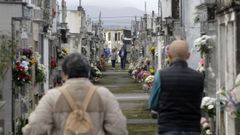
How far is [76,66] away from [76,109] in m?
0.42

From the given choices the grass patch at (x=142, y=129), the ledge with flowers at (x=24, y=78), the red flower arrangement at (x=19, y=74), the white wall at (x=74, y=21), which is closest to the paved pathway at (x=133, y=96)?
the grass patch at (x=142, y=129)

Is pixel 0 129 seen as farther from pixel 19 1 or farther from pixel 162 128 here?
pixel 162 128

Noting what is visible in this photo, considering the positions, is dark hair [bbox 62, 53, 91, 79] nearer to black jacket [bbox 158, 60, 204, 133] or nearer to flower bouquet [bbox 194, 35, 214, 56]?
black jacket [bbox 158, 60, 204, 133]

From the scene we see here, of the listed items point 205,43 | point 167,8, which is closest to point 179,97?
point 205,43

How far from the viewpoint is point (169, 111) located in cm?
887

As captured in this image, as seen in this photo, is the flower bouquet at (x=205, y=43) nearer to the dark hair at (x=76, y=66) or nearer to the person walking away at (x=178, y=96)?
the person walking away at (x=178, y=96)

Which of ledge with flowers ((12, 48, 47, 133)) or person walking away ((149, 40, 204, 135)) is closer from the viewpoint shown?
person walking away ((149, 40, 204, 135))

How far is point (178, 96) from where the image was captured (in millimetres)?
8914

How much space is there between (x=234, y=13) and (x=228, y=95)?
2358mm

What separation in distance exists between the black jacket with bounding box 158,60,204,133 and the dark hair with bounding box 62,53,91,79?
1290mm

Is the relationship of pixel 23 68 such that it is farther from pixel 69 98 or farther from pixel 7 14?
pixel 69 98

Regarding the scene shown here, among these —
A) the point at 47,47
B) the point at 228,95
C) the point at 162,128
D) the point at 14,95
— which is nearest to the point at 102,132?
the point at 162,128

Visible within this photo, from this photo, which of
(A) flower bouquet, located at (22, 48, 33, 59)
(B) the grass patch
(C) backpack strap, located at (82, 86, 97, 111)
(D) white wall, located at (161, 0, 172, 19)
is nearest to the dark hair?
(C) backpack strap, located at (82, 86, 97, 111)

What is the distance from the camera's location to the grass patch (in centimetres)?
2236
